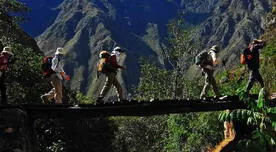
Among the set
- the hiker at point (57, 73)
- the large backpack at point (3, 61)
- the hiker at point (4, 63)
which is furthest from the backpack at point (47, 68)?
the large backpack at point (3, 61)

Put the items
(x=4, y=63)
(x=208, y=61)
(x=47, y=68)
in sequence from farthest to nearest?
(x=208, y=61), (x=47, y=68), (x=4, y=63)

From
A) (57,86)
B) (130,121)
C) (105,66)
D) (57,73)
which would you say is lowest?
(130,121)

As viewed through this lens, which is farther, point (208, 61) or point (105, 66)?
point (208, 61)

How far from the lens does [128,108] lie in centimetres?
1484

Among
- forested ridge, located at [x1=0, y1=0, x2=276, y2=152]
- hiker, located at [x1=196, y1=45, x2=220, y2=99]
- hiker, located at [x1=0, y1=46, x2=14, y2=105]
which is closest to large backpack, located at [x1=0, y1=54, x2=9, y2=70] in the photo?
hiker, located at [x1=0, y1=46, x2=14, y2=105]

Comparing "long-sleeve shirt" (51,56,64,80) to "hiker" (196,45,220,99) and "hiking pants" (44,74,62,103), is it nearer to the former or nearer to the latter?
"hiking pants" (44,74,62,103)

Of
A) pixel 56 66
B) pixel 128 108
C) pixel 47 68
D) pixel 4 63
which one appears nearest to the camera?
pixel 4 63

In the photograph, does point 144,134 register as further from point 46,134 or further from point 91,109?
point 91,109

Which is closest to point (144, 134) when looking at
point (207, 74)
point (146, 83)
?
point (146, 83)

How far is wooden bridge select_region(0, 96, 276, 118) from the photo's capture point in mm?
14391

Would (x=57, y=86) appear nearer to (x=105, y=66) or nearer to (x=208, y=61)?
(x=105, y=66)

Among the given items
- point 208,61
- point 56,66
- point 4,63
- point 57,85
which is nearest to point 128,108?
point 57,85

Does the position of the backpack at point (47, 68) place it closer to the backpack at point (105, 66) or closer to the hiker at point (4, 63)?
the hiker at point (4, 63)

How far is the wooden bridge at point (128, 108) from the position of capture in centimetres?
1439
